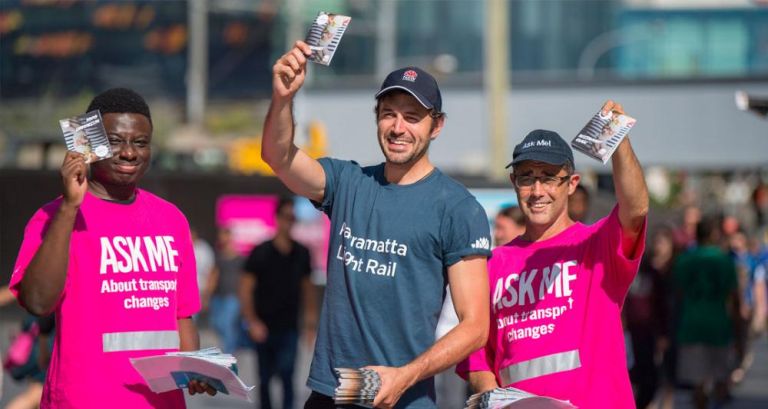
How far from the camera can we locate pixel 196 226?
24562mm

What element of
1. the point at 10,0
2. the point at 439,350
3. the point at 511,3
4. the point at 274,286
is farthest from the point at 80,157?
the point at 511,3

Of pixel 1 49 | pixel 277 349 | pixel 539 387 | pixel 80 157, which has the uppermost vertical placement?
pixel 1 49

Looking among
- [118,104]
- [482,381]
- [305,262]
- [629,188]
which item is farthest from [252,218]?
[629,188]

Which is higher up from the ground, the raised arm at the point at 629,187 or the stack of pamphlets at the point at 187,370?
the raised arm at the point at 629,187

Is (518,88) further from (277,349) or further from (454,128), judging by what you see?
(277,349)

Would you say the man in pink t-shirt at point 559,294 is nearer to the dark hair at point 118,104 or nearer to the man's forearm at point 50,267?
the dark hair at point 118,104

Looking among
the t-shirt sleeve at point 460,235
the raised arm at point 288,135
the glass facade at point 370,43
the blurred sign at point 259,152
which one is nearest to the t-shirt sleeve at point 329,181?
the raised arm at point 288,135

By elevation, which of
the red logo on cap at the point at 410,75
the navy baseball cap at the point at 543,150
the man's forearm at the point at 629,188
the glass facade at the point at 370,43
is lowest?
the man's forearm at the point at 629,188

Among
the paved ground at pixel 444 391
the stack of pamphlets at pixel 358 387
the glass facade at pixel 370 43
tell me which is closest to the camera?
the stack of pamphlets at pixel 358 387

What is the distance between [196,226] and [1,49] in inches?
301

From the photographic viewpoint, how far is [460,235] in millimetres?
4879

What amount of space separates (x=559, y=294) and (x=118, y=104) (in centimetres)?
172

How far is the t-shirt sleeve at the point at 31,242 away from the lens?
16.2 feet

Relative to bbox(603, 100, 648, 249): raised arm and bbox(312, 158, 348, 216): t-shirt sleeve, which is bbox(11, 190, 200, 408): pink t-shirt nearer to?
bbox(312, 158, 348, 216): t-shirt sleeve
